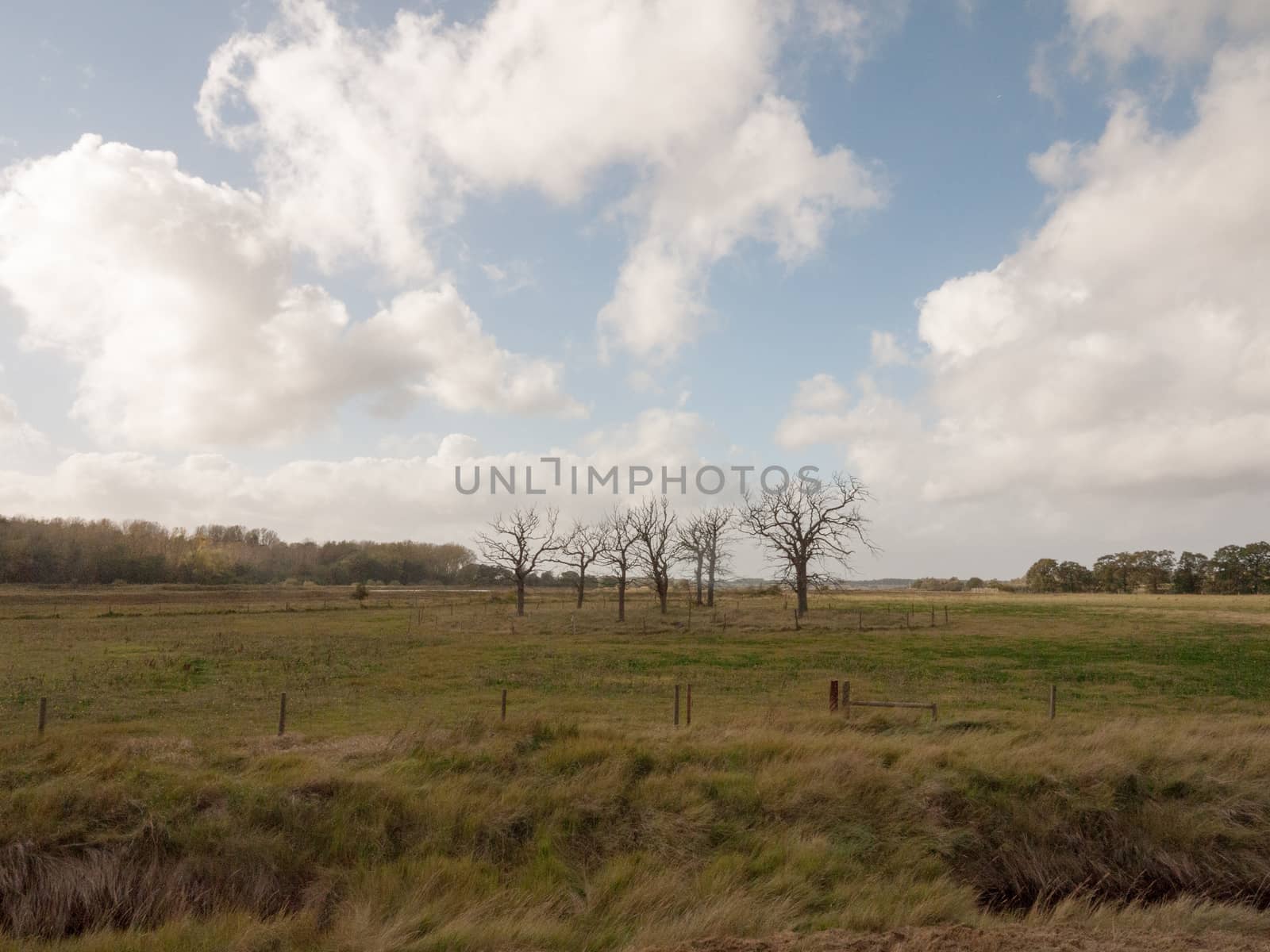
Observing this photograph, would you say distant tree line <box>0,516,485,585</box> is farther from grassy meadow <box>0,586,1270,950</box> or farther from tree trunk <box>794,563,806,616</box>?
grassy meadow <box>0,586,1270,950</box>

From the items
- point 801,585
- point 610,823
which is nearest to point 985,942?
point 610,823

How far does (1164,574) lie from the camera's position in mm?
150875

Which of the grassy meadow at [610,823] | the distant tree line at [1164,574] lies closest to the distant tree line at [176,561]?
the grassy meadow at [610,823]

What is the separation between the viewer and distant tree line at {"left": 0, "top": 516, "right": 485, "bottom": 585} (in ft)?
396

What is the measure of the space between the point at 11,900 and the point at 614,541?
63311 mm

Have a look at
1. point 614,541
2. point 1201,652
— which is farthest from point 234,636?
point 1201,652

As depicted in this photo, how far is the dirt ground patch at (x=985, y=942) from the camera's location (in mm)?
7980

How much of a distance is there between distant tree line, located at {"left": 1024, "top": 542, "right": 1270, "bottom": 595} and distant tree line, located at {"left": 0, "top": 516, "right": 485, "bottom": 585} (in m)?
119

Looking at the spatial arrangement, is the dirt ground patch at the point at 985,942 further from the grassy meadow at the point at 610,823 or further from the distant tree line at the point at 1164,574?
the distant tree line at the point at 1164,574

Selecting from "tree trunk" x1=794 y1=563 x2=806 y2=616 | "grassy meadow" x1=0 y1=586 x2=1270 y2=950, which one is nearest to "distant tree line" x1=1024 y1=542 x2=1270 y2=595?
"tree trunk" x1=794 y1=563 x2=806 y2=616

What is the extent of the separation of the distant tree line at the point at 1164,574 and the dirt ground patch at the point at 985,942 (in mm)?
A: 159819

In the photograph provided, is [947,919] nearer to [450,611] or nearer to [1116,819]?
[1116,819]

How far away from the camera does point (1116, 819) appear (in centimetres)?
1252

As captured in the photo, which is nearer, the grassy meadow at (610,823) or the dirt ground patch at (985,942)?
the dirt ground patch at (985,942)
